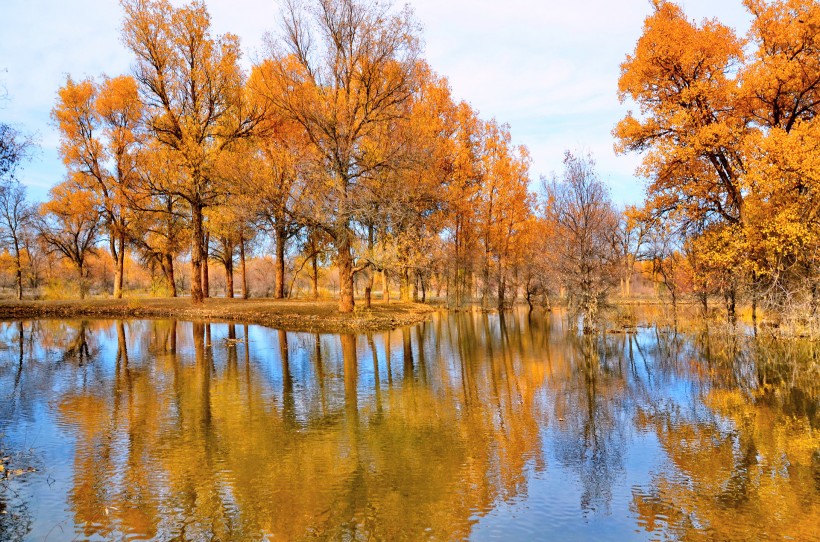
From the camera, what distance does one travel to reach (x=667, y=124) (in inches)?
915

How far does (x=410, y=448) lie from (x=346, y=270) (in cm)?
1902

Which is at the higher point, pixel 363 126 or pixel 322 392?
pixel 363 126

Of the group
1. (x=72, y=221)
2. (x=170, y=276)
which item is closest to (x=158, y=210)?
(x=170, y=276)

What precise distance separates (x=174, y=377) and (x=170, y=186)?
72.3 feet

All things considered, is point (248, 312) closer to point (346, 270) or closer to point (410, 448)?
point (346, 270)

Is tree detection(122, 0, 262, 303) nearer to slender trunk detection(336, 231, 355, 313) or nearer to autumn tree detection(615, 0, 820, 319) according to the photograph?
slender trunk detection(336, 231, 355, 313)

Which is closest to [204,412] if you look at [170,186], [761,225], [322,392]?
[322,392]

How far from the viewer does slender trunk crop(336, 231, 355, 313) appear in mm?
25656

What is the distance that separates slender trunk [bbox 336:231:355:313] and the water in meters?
9.40

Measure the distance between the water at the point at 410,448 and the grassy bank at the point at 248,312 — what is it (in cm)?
905

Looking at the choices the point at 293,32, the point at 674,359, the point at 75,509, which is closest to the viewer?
the point at 75,509

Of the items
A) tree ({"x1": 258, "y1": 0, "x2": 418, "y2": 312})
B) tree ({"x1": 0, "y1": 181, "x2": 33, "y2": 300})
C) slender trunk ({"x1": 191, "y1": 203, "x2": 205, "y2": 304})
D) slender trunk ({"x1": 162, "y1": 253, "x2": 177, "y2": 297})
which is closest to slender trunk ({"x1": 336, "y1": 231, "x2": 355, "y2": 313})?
tree ({"x1": 258, "y1": 0, "x2": 418, "y2": 312})

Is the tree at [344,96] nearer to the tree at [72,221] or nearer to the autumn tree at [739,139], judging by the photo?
the autumn tree at [739,139]

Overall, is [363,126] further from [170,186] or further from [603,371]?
[603,371]
